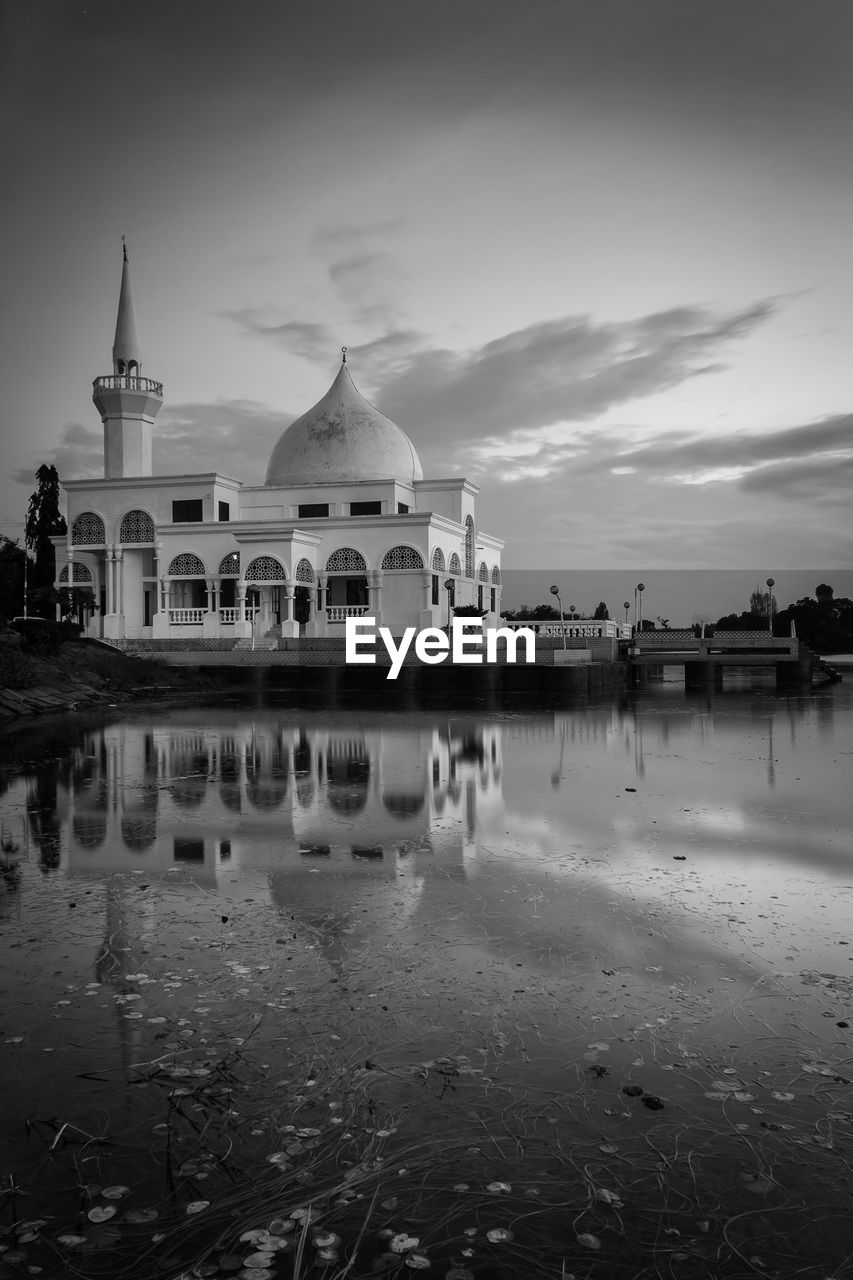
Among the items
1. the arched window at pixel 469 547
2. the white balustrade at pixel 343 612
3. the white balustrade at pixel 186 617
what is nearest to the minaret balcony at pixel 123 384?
the white balustrade at pixel 186 617

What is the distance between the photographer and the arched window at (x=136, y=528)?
4009 centimetres

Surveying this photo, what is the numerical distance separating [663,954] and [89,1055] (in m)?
2.56

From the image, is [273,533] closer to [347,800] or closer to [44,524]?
[44,524]

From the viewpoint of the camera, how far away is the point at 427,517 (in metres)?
36.3

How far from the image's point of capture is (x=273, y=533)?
35812 mm

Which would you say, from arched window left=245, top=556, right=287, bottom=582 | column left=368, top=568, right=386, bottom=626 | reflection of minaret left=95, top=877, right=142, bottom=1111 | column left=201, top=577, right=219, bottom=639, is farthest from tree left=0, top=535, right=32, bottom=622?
reflection of minaret left=95, top=877, right=142, bottom=1111

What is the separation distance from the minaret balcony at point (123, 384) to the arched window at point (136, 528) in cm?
530

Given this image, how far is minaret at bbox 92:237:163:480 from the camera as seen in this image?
40031mm

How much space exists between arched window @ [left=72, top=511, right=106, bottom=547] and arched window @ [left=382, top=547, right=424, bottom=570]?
13.1 m

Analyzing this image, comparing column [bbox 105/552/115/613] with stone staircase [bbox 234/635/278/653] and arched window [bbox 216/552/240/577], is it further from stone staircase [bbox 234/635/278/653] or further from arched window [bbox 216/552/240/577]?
stone staircase [bbox 234/635/278/653]

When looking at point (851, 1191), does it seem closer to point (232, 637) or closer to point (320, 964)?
point (320, 964)

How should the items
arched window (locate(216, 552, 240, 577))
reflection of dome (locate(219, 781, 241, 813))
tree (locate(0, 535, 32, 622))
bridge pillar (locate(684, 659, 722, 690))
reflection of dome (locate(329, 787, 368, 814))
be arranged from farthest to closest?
1. arched window (locate(216, 552, 240, 577))
2. bridge pillar (locate(684, 659, 722, 690))
3. tree (locate(0, 535, 32, 622))
4. reflection of dome (locate(219, 781, 241, 813))
5. reflection of dome (locate(329, 787, 368, 814))

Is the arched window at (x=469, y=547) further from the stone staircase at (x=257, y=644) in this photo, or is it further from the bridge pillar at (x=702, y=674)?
the stone staircase at (x=257, y=644)

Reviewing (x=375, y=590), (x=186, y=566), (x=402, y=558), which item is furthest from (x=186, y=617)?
(x=402, y=558)
